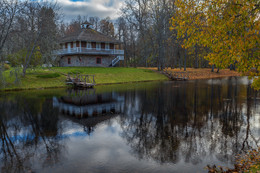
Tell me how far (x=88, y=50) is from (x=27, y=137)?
38.5m

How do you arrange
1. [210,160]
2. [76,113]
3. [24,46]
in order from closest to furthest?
[210,160] < [76,113] < [24,46]

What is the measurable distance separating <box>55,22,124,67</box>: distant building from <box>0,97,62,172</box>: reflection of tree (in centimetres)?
3196

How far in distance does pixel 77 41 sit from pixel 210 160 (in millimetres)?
43685

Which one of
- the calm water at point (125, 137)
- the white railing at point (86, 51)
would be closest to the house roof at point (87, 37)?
the white railing at point (86, 51)

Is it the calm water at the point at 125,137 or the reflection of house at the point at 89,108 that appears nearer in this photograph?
the calm water at the point at 125,137

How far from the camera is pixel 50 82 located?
3045 centimetres

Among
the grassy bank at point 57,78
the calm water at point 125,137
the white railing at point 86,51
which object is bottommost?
the calm water at point 125,137

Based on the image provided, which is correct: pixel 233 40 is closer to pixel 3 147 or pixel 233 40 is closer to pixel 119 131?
pixel 119 131

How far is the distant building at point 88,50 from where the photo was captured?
46031 mm

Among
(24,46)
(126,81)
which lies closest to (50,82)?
(24,46)

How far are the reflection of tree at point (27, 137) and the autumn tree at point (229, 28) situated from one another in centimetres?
699

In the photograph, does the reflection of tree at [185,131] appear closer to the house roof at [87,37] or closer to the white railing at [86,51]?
the white railing at [86,51]

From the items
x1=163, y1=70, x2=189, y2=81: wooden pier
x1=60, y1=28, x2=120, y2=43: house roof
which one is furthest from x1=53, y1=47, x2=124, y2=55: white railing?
x1=163, y1=70, x2=189, y2=81: wooden pier

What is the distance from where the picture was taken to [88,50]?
4644 centimetres
